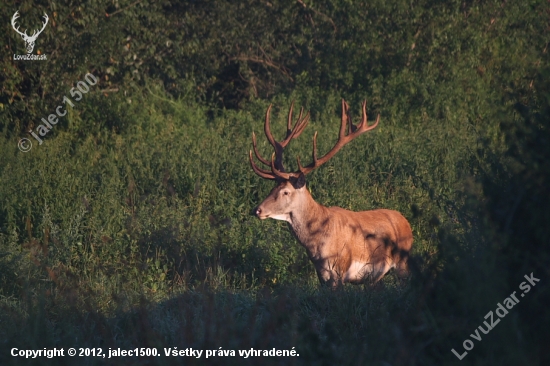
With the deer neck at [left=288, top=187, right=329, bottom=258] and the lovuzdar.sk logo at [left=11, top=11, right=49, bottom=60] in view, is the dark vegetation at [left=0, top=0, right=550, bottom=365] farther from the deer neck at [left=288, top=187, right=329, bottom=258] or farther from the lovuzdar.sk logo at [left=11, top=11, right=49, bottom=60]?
the deer neck at [left=288, top=187, right=329, bottom=258]

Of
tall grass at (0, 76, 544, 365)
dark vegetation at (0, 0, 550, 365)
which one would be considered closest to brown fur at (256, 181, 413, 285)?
tall grass at (0, 76, 544, 365)

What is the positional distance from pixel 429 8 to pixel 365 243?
8.45 m

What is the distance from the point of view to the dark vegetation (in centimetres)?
428

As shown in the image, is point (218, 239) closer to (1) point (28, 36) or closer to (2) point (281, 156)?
(2) point (281, 156)

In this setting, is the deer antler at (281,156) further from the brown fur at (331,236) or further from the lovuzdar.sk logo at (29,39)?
the lovuzdar.sk logo at (29,39)

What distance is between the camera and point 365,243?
7828 millimetres

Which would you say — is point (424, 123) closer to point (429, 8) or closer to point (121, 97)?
point (429, 8)

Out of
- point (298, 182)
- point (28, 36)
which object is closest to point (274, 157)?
point (298, 182)

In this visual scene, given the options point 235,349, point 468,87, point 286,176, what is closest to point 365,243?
point 286,176

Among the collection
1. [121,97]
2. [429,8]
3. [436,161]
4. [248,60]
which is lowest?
[436,161]

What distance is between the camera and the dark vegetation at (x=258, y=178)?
4.28 metres

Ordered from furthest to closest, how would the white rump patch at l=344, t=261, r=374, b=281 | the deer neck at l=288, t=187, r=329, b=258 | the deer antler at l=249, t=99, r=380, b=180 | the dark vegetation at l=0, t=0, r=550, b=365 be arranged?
the deer antler at l=249, t=99, r=380, b=180 < the deer neck at l=288, t=187, r=329, b=258 < the white rump patch at l=344, t=261, r=374, b=281 < the dark vegetation at l=0, t=0, r=550, b=365

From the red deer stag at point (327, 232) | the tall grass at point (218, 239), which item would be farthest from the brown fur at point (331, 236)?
the tall grass at point (218, 239)

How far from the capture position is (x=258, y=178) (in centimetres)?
1028
